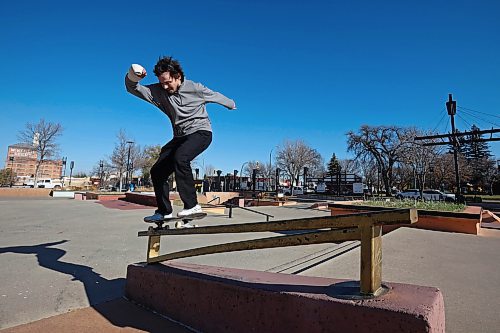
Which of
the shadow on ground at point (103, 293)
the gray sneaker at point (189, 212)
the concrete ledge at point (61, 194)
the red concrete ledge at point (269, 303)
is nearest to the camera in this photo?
the red concrete ledge at point (269, 303)

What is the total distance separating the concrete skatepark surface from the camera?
274 cm

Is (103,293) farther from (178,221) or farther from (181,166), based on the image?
(181,166)

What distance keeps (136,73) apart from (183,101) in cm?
54

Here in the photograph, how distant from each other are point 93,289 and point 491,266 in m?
5.43

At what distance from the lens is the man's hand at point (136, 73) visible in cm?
292

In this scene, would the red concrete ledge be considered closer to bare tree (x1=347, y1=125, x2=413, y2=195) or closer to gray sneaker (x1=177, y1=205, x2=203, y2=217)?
gray sneaker (x1=177, y1=205, x2=203, y2=217)

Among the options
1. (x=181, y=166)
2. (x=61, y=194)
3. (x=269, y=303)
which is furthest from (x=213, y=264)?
(x=61, y=194)

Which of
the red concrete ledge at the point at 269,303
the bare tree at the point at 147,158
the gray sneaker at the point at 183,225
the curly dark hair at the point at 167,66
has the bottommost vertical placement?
the red concrete ledge at the point at 269,303

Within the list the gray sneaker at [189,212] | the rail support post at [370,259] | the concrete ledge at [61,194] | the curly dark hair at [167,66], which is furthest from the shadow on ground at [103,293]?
the concrete ledge at [61,194]

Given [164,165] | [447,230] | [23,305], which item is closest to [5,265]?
[23,305]

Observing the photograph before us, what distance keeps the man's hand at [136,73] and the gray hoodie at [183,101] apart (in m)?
0.06

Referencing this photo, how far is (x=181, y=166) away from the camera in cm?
280

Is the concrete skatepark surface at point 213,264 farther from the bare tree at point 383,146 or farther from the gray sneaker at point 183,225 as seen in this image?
the bare tree at point 383,146

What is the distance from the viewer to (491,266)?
418 centimetres
